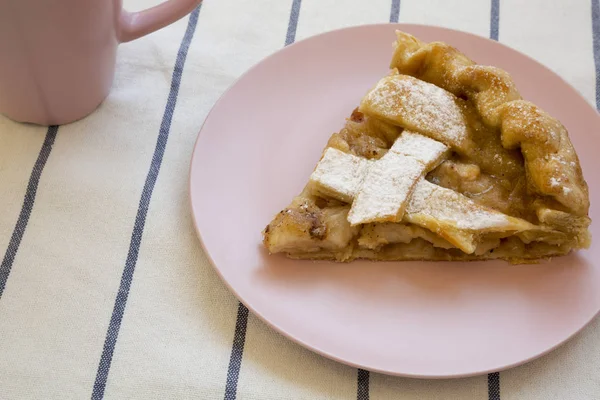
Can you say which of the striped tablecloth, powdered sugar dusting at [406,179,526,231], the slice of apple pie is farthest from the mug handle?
powdered sugar dusting at [406,179,526,231]

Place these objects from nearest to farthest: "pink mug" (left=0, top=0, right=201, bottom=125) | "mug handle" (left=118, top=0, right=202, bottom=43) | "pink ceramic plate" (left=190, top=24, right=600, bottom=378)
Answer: "pink ceramic plate" (left=190, top=24, right=600, bottom=378) → "pink mug" (left=0, top=0, right=201, bottom=125) → "mug handle" (left=118, top=0, right=202, bottom=43)

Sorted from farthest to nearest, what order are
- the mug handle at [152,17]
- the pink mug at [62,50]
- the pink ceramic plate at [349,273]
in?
the mug handle at [152,17], the pink mug at [62,50], the pink ceramic plate at [349,273]

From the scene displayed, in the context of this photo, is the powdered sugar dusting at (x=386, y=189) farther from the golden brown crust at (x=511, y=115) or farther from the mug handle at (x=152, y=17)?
the mug handle at (x=152, y=17)

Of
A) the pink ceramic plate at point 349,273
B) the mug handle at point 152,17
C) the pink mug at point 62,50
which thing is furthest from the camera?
the mug handle at point 152,17

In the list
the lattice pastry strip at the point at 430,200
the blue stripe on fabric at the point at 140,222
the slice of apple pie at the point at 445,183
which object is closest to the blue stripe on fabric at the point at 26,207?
the blue stripe on fabric at the point at 140,222

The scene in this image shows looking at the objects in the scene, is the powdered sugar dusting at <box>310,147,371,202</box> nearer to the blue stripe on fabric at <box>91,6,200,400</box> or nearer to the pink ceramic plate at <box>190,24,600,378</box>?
the pink ceramic plate at <box>190,24,600,378</box>

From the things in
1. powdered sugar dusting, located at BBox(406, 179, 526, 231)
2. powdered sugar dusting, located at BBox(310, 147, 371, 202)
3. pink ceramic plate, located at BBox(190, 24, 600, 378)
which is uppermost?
powdered sugar dusting, located at BBox(406, 179, 526, 231)

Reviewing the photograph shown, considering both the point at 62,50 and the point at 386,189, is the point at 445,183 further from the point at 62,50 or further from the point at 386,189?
the point at 62,50
